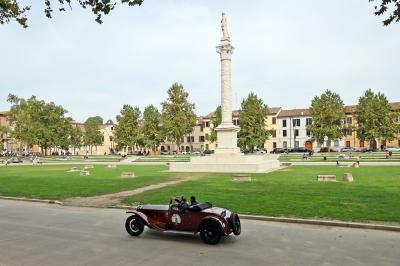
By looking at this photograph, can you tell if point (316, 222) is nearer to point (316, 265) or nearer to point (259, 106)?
point (316, 265)

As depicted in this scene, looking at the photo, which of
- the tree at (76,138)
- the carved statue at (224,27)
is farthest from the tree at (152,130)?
the carved statue at (224,27)

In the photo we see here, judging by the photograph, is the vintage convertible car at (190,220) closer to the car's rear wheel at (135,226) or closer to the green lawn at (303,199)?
the car's rear wheel at (135,226)

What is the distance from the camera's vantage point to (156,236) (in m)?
11.6

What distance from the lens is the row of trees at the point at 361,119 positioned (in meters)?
80.2

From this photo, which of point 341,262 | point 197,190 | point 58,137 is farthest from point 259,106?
point 341,262

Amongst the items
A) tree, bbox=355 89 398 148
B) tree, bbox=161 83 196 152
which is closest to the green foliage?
tree, bbox=161 83 196 152

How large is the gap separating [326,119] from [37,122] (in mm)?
62912

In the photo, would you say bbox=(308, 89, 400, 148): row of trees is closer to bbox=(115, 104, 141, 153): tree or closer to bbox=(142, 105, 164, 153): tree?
bbox=(142, 105, 164, 153): tree

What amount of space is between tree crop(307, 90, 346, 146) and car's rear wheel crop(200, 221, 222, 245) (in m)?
72.8

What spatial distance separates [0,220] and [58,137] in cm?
8388

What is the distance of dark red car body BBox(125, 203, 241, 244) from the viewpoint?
10.5 metres

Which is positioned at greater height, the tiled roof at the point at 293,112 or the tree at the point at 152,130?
the tiled roof at the point at 293,112

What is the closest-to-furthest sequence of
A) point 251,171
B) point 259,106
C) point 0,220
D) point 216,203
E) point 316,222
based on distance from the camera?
point 316,222
point 0,220
point 216,203
point 251,171
point 259,106

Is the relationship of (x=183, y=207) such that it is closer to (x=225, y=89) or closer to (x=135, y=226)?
(x=135, y=226)
